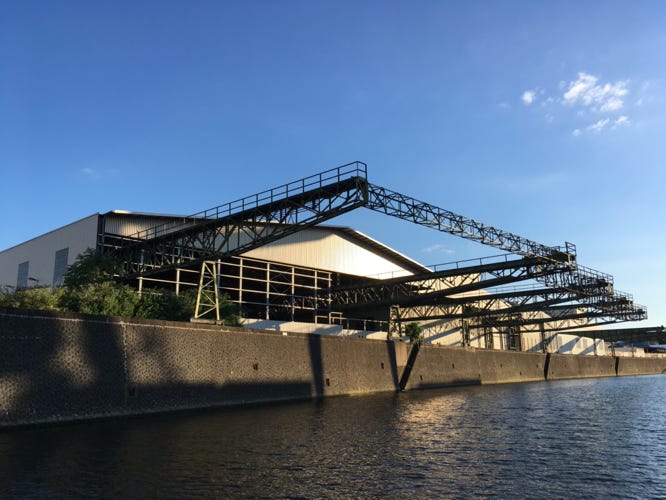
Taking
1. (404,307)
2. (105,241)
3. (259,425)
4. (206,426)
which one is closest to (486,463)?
(259,425)

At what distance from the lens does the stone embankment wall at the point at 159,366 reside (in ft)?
68.0

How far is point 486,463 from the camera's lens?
14.4 m

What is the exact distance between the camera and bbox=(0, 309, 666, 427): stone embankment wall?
68.0 ft

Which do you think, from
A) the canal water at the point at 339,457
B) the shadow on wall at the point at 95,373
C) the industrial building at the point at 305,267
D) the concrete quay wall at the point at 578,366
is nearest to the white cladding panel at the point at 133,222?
the industrial building at the point at 305,267

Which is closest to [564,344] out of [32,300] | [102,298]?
[102,298]

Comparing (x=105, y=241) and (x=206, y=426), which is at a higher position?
(x=105, y=241)

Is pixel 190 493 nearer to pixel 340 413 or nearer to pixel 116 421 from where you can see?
pixel 116 421

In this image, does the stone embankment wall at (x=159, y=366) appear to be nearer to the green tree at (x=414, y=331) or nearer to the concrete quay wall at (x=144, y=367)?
the concrete quay wall at (x=144, y=367)

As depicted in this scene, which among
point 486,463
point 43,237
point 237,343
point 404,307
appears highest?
point 43,237

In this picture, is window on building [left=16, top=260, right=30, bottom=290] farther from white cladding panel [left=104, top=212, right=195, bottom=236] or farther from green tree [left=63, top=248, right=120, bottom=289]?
white cladding panel [left=104, top=212, right=195, bottom=236]

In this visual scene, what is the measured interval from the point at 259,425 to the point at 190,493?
10271 mm

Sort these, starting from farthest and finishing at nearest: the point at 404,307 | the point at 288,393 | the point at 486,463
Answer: the point at 404,307 → the point at 288,393 → the point at 486,463

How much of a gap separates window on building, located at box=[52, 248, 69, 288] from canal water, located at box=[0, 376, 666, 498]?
82.2 ft

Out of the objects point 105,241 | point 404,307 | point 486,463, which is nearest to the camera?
point 486,463
